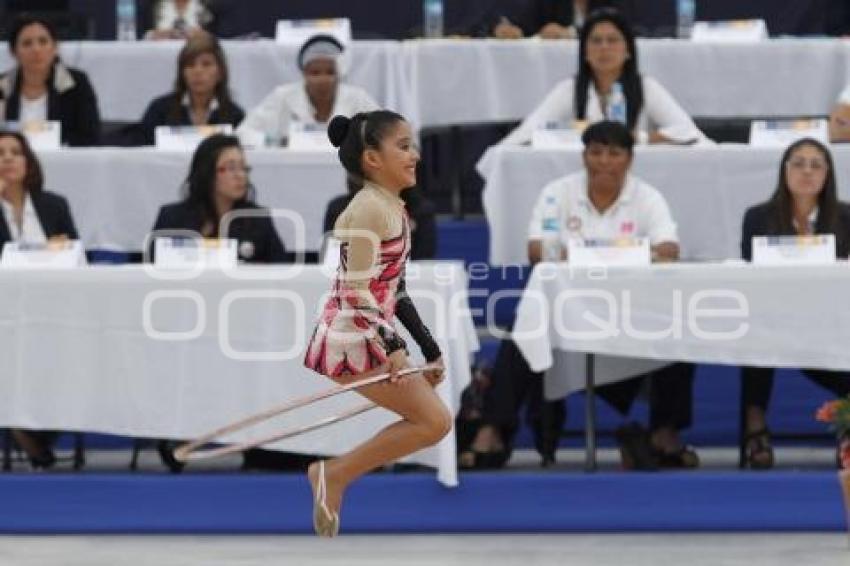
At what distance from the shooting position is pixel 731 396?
9461mm

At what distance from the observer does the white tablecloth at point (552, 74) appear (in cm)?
1056

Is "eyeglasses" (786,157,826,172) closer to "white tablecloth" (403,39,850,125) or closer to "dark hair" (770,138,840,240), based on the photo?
"dark hair" (770,138,840,240)

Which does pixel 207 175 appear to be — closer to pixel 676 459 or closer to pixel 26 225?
pixel 26 225

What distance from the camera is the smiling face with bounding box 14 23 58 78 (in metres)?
10.4

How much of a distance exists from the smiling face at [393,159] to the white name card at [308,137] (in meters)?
3.27

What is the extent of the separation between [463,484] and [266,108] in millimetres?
2602

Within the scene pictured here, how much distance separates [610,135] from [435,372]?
2551 mm

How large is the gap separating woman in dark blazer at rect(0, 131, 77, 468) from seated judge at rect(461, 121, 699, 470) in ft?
6.16

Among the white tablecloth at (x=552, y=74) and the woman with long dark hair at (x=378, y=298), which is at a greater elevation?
the white tablecloth at (x=552, y=74)

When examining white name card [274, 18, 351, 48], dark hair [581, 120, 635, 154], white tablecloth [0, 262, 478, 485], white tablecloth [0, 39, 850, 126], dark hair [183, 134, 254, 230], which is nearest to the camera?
white tablecloth [0, 262, 478, 485]

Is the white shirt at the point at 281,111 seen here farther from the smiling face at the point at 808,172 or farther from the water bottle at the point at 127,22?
the smiling face at the point at 808,172

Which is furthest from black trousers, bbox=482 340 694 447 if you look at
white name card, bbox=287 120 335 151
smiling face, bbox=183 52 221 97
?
smiling face, bbox=183 52 221 97

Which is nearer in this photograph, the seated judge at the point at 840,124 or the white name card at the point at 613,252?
the white name card at the point at 613,252

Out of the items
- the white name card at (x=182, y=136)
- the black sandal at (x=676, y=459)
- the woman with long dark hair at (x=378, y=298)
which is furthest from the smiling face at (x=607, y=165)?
the woman with long dark hair at (x=378, y=298)
